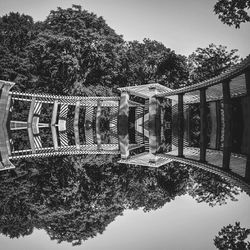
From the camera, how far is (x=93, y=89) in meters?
37.6

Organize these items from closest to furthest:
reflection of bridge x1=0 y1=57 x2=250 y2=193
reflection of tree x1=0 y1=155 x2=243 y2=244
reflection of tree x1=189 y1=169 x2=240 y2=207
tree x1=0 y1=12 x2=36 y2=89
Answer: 1. reflection of tree x1=0 y1=155 x2=243 y2=244
2. reflection of tree x1=189 y1=169 x2=240 y2=207
3. reflection of bridge x1=0 y1=57 x2=250 y2=193
4. tree x1=0 y1=12 x2=36 y2=89

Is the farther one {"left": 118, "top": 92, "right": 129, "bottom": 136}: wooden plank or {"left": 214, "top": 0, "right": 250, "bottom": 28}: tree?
{"left": 118, "top": 92, "right": 129, "bottom": 136}: wooden plank

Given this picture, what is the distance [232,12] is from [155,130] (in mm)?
15766

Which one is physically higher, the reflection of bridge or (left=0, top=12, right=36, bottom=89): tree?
(left=0, top=12, right=36, bottom=89): tree

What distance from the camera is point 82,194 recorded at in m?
6.70

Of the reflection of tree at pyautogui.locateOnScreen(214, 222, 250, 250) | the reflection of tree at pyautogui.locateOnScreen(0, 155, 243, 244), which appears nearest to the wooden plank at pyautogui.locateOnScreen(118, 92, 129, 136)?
the reflection of tree at pyautogui.locateOnScreen(0, 155, 243, 244)

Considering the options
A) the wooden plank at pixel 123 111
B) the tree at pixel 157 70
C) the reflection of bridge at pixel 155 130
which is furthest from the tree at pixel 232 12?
the tree at pixel 157 70

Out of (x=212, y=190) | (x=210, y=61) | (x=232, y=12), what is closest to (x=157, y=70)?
(x=210, y=61)

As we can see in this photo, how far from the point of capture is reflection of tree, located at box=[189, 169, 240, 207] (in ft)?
20.2

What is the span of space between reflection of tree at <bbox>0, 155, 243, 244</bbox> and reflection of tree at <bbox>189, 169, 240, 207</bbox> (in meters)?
0.02

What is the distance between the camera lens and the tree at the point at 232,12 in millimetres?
14524

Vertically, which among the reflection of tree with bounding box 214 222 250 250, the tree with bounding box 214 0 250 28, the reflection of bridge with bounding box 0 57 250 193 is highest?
the tree with bounding box 214 0 250 28

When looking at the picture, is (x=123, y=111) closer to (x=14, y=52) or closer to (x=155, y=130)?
(x=155, y=130)

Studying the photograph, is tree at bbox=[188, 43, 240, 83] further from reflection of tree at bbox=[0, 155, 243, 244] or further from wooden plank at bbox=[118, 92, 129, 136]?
reflection of tree at bbox=[0, 155, 243, 244]
